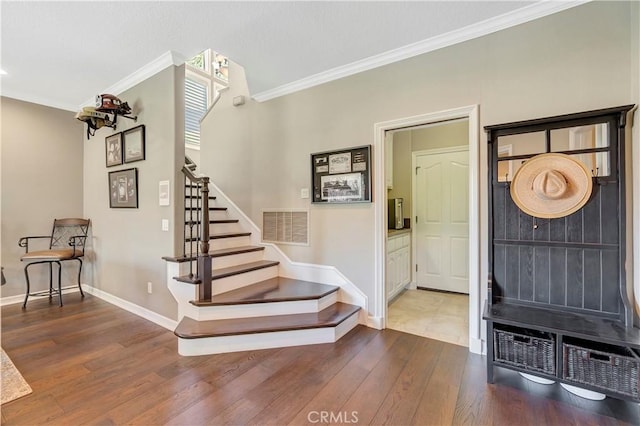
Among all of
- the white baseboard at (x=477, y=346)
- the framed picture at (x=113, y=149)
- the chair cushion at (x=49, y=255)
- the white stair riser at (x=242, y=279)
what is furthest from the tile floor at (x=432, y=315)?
the chair cushion at (x=49, y=255)

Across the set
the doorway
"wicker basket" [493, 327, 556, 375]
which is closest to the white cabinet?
the doorway

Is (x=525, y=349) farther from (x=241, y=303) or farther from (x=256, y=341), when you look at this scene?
(x=241, y=303)

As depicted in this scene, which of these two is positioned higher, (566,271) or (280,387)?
(566,271)

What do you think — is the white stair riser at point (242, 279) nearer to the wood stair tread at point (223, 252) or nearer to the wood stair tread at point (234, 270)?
the wood stair tread at point (234, 270)

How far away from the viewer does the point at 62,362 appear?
2256 millimetres

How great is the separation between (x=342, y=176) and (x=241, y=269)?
1521mm

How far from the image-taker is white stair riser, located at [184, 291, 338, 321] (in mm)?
2617

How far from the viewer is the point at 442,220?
4316 millimetres

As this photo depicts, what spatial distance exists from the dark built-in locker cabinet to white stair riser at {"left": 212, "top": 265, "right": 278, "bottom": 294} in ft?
7.58

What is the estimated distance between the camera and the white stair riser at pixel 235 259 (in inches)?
127

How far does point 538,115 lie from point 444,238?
2.42m

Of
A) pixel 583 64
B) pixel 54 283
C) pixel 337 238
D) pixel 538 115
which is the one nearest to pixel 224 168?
pixel 337 238

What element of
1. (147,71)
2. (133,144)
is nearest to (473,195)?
(147,71)

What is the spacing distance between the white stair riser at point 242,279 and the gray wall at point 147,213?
1.63 feet
